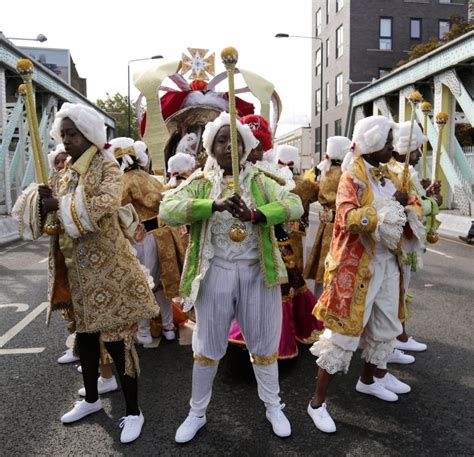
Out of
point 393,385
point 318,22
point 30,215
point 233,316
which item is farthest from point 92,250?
point 318,22

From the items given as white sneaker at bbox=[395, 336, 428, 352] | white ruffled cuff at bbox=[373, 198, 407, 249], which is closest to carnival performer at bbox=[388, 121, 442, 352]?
white sneaker at bbox=[395, 336, 428, 352]

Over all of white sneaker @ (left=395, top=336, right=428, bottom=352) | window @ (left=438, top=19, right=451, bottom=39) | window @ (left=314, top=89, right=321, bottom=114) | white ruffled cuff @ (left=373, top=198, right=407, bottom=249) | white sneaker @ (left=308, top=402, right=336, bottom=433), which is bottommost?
white sneaker @ (left=395, top=336, right=428, bottom=352)

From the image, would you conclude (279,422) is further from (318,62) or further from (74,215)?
(318,62)

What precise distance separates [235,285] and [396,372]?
1.74m

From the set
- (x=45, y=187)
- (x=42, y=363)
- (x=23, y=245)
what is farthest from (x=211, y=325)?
(x=23, y=245)

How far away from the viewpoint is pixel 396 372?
362 centimetres

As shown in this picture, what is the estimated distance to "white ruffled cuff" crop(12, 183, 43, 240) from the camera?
102 inches

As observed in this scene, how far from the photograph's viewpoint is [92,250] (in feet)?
8.87

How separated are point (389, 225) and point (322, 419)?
1.22m

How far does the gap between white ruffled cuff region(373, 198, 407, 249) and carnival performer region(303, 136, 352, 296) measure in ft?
6.10

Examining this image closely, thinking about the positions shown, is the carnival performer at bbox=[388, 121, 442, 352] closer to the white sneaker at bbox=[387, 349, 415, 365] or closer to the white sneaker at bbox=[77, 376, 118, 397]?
the white sneaker at bbox=[387, 349, 415, 365]

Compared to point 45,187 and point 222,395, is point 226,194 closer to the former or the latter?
point 45,187

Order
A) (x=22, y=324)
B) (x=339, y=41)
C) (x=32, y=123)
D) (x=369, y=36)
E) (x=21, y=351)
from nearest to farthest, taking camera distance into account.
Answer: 1. (x=32, y=123)
2. (x=21, y=351)
3. (x=22, y=324)
4. (x=369, y=36)
5. (x=339, y=41)

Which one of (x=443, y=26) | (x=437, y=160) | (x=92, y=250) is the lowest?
(x=92, y=250)
